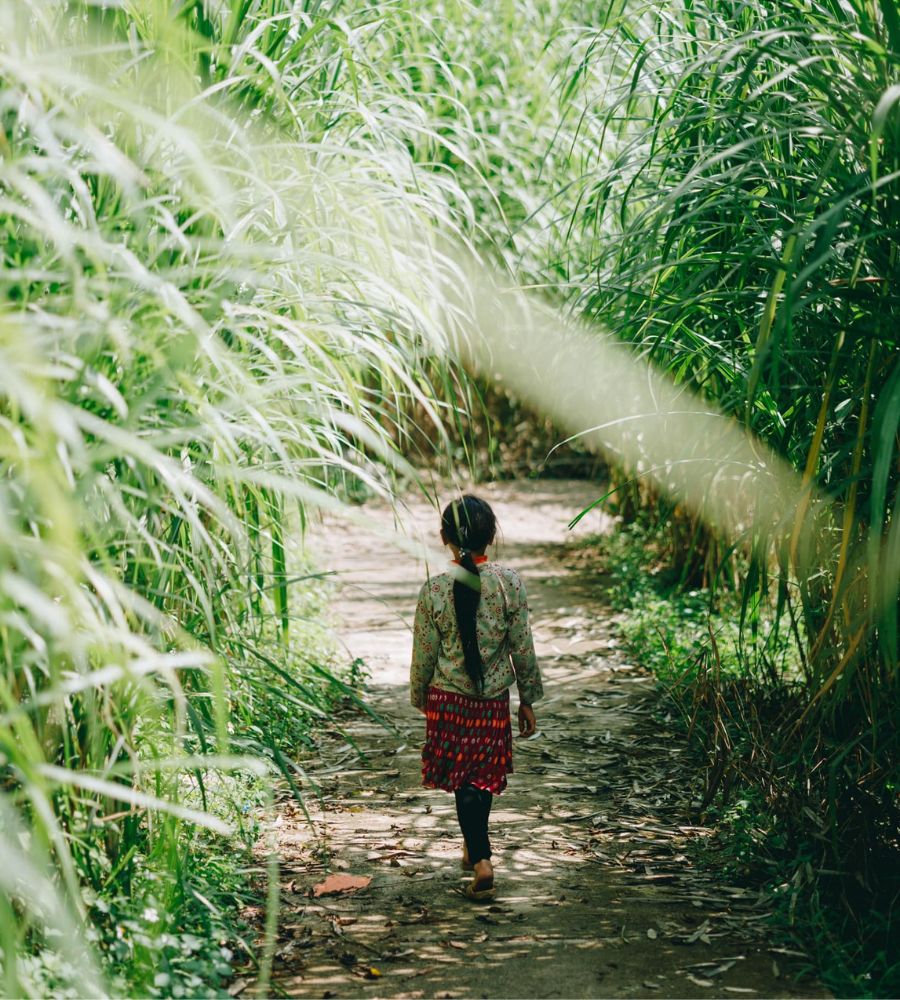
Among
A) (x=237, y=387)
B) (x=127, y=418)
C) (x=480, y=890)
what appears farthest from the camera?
(x=480, y=890)

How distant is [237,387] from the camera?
291 cm

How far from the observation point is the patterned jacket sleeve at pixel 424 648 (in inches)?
137

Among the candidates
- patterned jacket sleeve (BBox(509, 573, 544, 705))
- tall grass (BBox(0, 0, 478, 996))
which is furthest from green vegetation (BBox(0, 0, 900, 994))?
Answer: patterned jacket sleeve (BBox(509, 573, 544, 705))

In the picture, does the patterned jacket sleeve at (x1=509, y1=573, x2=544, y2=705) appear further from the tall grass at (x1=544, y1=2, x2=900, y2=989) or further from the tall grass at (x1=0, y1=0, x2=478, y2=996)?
the tall grass at (x1=0, y1=0, x2=478, y2=996)

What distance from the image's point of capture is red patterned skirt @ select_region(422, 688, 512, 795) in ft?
Answer: 11.2

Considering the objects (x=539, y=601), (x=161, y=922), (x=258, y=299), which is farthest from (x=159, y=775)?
(x=539, y=601)

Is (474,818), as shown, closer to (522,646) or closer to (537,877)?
(537,877)

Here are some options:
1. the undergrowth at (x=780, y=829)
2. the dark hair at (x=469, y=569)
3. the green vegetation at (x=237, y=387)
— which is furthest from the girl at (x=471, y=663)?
the undergrowth at (x=780, y=829)

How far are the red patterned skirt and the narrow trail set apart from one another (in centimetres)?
27

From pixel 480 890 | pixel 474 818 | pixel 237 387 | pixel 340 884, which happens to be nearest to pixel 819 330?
pixel 237 387

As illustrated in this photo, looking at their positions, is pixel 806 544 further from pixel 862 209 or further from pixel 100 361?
pixel 100 361

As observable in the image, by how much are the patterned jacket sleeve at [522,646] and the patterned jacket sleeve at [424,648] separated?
0.73ft

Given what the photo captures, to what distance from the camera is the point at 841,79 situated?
269cm

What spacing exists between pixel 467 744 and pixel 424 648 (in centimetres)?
30
